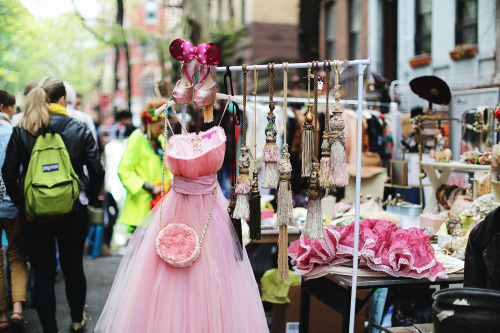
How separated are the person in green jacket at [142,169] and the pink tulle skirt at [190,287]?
2.04m

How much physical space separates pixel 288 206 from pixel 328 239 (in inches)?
20.7

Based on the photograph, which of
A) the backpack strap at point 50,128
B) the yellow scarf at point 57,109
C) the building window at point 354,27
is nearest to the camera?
the backpack strap at point 50,128

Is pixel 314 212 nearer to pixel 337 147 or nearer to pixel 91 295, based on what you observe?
pixel 337 147

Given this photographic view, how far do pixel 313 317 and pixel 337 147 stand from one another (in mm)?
1938

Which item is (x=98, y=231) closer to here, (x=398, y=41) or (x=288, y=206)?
(x=288, y=206)

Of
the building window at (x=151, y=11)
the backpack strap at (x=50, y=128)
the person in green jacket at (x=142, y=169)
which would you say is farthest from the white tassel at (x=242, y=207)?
the building window at (x=151, y=11)

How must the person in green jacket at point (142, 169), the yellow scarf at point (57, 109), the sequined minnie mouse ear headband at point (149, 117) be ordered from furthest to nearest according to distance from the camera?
the sequined minnie mouse ear headband at point (149, 117) < the person in green jacket at point (142, 169) < the yellow scarf at point (57, 109)

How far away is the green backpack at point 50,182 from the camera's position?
401 cm

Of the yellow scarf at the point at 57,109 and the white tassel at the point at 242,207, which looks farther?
the yellow scarf at the point at 57,109

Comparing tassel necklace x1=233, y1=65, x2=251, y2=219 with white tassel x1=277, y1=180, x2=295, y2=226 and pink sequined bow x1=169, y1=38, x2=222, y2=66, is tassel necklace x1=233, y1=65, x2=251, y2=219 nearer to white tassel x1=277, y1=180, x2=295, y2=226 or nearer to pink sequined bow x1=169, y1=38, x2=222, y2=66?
white tassel x1=277, y1=180, x2=295, y2=226

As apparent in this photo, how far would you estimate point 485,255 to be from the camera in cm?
284

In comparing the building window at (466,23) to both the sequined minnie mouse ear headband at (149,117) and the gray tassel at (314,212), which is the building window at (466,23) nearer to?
the sequined minnie mouse ear headband at (149,117)

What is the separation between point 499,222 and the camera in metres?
2.79

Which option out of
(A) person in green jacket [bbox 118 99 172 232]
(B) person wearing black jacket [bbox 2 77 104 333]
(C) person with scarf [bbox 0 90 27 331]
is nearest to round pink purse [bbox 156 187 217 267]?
(B) person wearing black jacket [bbox 2 77 104 333]
